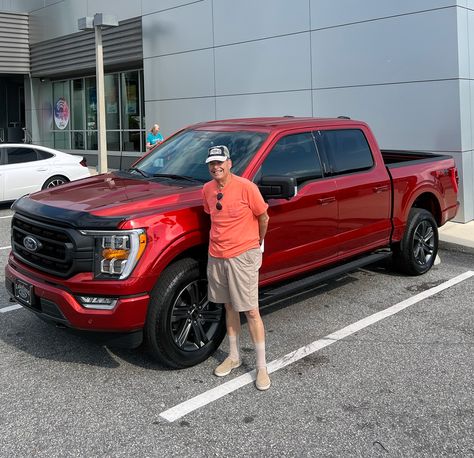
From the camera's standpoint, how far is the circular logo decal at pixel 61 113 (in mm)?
22828

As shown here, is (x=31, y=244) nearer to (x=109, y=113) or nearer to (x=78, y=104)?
(x=109, y=113)

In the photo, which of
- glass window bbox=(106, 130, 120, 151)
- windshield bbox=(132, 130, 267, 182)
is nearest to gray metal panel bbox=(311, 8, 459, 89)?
windshield bbox=(132, 130, 267, 182)

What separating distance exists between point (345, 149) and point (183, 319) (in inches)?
98.9

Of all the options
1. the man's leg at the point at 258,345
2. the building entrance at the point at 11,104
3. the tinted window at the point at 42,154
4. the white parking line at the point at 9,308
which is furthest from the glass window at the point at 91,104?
the man's leg at the point at 258,345

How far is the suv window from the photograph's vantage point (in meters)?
4.72

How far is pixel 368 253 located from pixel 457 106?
4943 mm

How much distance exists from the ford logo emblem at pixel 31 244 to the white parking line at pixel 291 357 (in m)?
1.53

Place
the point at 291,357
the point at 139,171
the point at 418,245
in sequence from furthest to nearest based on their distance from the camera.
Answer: the point at 418,245 < the point at 139,171 < the point at 291,357

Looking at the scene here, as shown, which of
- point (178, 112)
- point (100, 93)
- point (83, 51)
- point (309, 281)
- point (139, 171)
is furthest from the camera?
point (83, 51)

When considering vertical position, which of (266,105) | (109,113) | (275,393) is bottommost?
(275,393)

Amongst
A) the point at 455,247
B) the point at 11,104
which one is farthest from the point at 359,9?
the point at 11,104

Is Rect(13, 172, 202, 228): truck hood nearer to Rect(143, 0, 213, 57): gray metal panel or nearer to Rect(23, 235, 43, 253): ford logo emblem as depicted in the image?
Rect(23, 235, 43, 253): ford logo emblem

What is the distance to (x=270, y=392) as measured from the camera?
3840 mm

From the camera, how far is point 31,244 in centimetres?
417
